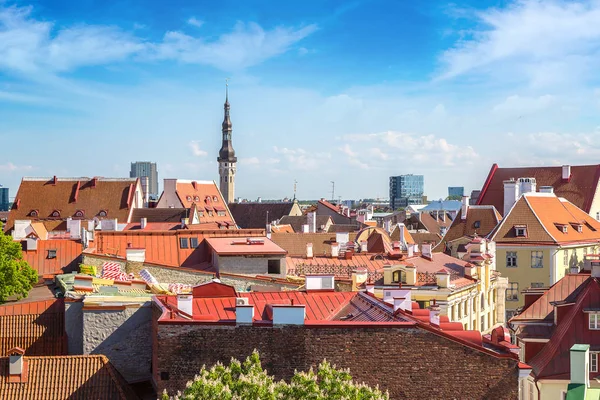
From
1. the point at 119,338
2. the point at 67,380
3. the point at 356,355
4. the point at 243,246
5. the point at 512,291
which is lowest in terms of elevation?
the point at 512,291

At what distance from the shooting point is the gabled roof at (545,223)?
58781mm

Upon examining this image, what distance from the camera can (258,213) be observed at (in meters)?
119

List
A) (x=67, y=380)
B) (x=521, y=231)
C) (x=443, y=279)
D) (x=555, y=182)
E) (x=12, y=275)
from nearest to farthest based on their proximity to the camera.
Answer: (x=67, y=380), (x=12, y=275), (x=443, y=279), (x=521, y=231), (x=555, y=182)

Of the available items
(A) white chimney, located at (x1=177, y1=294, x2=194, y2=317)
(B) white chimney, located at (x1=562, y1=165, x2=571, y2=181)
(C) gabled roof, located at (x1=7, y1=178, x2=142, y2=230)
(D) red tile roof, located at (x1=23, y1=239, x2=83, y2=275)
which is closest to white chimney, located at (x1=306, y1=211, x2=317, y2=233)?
(C) gabled roof, located at (x1=7, y1=178, x2=142, y2=230)

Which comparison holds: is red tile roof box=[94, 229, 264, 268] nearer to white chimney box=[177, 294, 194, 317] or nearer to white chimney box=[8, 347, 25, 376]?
white chimney box=[177, 294, 194, 317]

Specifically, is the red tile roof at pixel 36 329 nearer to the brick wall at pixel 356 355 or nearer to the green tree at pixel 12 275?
the brick wall at pixel 356 355

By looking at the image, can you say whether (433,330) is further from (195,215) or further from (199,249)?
(195,215)

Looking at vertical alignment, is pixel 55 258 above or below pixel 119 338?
above

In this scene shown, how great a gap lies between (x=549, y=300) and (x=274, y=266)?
12358 millimetres

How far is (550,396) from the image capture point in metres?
30.9

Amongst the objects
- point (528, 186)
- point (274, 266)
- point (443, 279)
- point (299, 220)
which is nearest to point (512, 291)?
point (528, 186)

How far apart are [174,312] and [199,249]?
2495 centimetres

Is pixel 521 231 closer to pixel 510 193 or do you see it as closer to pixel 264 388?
pixel 510 193

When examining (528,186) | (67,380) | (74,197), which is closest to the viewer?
(67,380)
